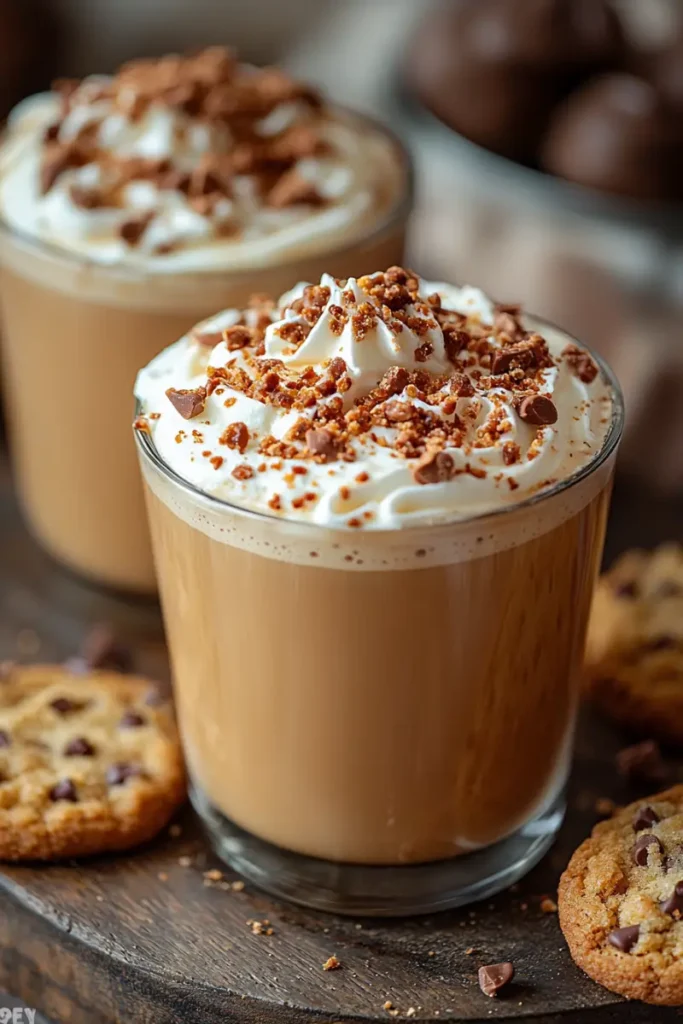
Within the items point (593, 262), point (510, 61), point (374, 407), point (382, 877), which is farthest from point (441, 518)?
point (510, 61)

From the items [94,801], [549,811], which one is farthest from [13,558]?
[549,811]

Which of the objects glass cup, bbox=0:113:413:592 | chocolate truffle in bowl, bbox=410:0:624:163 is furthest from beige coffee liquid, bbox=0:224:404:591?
chocolate truffle in bowl, bbox=410:0:624:163

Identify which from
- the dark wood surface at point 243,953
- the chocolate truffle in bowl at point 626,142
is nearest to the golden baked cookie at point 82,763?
the dark wood surface at point 243,953

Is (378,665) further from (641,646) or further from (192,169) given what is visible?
(192,169)

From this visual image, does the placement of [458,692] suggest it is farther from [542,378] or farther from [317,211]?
[317,211]

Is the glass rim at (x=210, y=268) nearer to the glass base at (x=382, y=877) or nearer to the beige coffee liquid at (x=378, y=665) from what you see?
the beige coffee liquid at (x=378, y=665)

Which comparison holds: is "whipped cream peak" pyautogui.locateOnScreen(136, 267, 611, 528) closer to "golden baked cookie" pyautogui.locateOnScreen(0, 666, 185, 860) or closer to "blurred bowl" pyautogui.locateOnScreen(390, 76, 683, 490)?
"golden baked cookie" pyautogui.locateOnScreen(0, 666, 185, 860)
